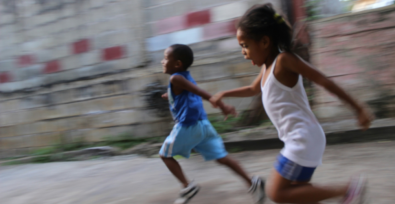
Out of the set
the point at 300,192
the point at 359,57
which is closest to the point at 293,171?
the point at 300,192

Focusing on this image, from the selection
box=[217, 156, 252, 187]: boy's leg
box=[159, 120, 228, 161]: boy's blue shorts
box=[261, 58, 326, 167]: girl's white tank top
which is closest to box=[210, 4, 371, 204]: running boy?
box=[261, 58, 326, 167]: girl's white tank top

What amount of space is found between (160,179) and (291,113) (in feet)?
5.93

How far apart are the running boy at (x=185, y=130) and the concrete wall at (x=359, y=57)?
1.78 meters

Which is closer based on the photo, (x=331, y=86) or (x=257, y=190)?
(x=331, y=86)

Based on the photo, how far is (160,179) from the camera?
10.3 ft

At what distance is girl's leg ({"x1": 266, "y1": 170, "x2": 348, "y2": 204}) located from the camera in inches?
66.2

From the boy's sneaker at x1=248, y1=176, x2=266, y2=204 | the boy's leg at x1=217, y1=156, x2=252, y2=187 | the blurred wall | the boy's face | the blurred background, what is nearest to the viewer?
the boy's sneaker at x1=248, y1=176, x2=266, y2=204

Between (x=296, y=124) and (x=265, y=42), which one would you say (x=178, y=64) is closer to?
(x=265, y=42)

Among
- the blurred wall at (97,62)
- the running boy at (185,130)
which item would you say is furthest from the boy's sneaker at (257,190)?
the blurred wall at (97,62)

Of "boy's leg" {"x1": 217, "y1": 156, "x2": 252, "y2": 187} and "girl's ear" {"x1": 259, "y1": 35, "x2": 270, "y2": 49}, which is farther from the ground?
"girl's ear" {"x1": 259, "y1": 35, "x2": 270, "y2": 49}

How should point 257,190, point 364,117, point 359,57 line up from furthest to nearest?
point 359,57 → point 257,190 → point 364,117

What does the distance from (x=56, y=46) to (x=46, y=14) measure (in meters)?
0.53

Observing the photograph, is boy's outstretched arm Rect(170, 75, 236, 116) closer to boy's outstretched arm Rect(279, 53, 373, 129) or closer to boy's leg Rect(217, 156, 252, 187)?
boy's leg Rect(217, 156, 252, 187)

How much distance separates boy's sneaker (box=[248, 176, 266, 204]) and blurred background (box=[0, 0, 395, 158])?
171 centimetres
